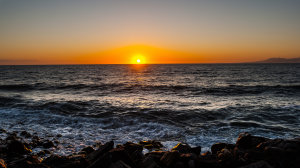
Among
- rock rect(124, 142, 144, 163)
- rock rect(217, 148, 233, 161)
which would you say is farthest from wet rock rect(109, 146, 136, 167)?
rock rect(217, 148, 233, 161)

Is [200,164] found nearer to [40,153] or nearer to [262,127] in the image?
[40,153]

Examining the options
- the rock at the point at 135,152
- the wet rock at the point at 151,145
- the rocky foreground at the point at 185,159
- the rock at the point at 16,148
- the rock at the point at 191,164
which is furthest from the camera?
the wet rock at the point at 151,145

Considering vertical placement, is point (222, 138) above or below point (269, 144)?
below


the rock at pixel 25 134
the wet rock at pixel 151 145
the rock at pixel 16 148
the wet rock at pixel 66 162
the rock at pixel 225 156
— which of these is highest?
the rock at pixel 225 156

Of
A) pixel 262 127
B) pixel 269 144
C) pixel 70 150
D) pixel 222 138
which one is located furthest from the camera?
pixel 262 127

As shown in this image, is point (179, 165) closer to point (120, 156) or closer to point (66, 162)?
point (120, 156)

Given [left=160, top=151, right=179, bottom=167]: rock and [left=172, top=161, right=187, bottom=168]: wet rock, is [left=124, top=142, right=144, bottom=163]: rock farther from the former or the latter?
[left=172, top=161, right=187, bottom=168]: wet rock

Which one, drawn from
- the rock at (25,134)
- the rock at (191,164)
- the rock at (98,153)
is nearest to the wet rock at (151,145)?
the rock at (98,153)

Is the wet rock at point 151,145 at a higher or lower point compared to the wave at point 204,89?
lower

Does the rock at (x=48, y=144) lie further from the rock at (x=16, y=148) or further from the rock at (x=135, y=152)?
the rock at (x=135, y=152)

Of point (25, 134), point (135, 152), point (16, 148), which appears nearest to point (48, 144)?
point (16, 148)

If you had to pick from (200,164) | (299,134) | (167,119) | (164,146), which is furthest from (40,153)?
(299,134)

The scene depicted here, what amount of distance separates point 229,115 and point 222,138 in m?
4.19

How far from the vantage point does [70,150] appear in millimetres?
7082
